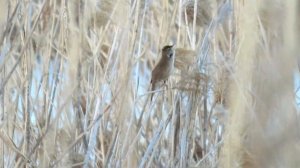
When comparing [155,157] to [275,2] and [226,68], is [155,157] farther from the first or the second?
[275,2]

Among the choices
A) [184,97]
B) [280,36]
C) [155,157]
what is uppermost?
[280,36]

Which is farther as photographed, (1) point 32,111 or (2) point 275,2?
(1) point 32,111

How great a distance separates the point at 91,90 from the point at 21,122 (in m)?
0.17

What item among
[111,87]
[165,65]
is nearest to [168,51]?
[165,65]

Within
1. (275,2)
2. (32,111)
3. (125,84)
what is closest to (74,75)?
(125,84)

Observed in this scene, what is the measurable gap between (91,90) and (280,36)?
2.46 ft

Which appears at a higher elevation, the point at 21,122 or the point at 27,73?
the point at 27,73

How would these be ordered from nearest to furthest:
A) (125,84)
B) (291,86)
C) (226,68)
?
(291,86) < (125,84) < (226,68)

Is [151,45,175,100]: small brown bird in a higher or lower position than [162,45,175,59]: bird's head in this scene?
lower

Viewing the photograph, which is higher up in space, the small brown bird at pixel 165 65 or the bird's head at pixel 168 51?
the bird's head at pixel 168 51

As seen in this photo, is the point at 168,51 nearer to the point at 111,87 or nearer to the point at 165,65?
the point at 165,65

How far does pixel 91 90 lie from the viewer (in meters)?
1.13

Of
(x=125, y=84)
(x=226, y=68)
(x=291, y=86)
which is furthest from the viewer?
(x=226, y=68)

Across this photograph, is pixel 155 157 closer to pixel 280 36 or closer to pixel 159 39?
pixel 159 39
